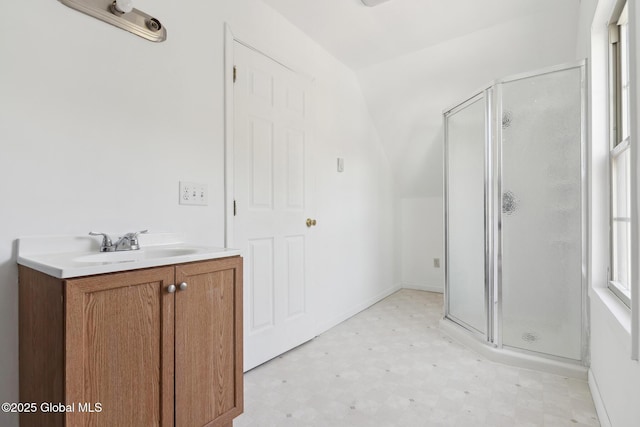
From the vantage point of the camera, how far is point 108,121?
4.64 feet

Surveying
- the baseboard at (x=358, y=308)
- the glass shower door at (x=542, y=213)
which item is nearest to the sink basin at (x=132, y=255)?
the baseboard at (x=358, y=308)

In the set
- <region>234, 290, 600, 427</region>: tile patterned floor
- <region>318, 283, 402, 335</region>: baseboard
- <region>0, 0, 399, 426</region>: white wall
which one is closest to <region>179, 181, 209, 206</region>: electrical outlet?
<region>0, 0, 399, 426</region>: white wall

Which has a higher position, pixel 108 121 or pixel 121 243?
pixel 108 121

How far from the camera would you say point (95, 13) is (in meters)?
1.36

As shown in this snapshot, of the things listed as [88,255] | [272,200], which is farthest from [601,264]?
[88,255]

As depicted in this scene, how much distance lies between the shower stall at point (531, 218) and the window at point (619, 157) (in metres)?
0.40

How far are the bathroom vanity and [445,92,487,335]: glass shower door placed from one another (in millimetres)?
1816

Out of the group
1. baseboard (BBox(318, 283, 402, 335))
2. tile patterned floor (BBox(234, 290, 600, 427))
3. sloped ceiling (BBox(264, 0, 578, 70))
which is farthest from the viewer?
baseboard (BBox(318, 283, 402, 335))

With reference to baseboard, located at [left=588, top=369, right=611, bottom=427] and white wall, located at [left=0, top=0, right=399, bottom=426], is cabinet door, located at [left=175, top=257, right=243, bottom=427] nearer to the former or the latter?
white wall, located at [left=0, top=0, right=399, bottom=426]

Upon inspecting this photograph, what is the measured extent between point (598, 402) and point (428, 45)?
8.81ft

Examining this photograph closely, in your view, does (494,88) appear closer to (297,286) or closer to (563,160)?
(563,160)

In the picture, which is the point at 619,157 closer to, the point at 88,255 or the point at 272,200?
the point at 272,200

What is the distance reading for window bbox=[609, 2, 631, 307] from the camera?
1.38m

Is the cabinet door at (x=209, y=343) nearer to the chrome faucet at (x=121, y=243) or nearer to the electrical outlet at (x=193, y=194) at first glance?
the chrome faucet at (x=121, y=243)
